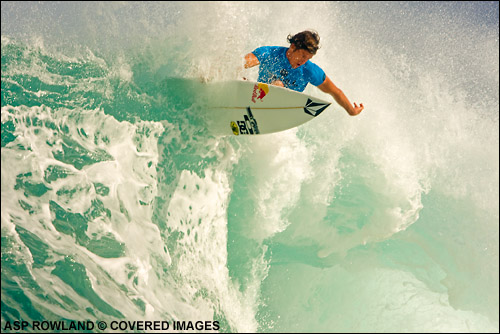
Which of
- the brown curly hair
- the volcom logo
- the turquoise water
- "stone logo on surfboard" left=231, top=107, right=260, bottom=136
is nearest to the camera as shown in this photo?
the turquoise water

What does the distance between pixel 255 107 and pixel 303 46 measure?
89 cm

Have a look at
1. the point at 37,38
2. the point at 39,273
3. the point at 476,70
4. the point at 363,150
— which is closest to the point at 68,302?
the point at 39,273

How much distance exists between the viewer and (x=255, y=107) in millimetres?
4512

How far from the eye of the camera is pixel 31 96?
4.40 m

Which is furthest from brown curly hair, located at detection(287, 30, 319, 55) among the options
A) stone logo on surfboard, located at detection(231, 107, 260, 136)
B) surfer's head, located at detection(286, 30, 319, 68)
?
stone logo on surfboard, located at detection(231, 107, 260, 136)

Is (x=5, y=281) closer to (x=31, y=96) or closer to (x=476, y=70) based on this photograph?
(x=31, y=96)

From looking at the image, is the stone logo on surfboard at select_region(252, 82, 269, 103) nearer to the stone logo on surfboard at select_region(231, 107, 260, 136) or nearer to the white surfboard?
the white surfboard

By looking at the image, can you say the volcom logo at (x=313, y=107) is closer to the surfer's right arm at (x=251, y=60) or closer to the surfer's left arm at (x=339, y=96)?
the surfer's left arm at (x=339, y=96)

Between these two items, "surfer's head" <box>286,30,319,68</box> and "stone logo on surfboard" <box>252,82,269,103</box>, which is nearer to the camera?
"surfer's head" <box>286,30,319,68</box>

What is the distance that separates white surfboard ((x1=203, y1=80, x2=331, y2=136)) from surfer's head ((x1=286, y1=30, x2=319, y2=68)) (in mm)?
393

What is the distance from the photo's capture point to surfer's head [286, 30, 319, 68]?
162 inches

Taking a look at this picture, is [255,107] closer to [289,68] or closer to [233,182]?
[289,68]

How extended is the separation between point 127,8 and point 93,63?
1.27 m

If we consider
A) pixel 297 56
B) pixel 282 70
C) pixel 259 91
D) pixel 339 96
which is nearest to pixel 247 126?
pixel 259 91
